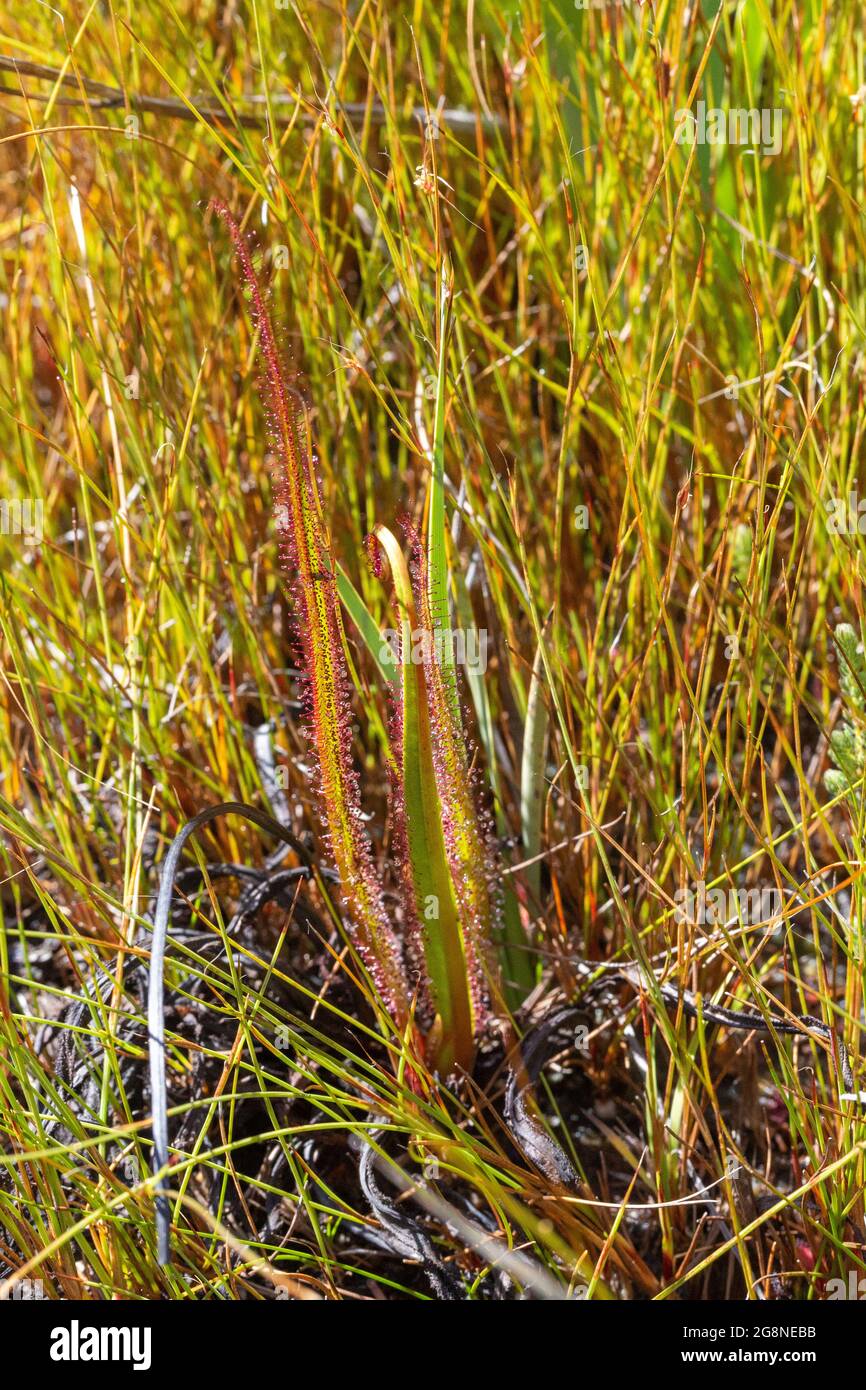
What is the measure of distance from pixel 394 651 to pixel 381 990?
0.33 meters

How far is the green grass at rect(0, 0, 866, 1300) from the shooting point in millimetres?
933

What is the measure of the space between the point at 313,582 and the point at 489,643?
53 cm

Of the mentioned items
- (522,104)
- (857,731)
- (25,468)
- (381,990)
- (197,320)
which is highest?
(522,104)

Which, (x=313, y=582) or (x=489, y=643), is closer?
(x=313, y=582)

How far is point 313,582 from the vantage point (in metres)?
0.86

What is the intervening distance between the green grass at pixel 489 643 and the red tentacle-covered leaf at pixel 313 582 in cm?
7

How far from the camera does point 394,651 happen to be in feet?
3.40

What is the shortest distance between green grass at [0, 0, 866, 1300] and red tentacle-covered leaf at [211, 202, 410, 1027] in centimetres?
7

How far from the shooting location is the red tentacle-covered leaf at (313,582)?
0.86 metres

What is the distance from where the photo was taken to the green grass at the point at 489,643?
0.93 meters

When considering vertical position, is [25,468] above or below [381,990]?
above

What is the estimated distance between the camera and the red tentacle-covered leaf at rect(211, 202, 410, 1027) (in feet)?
2.81
